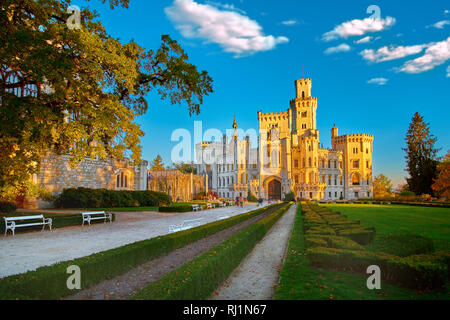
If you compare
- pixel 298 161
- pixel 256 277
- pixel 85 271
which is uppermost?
pixel 298 161

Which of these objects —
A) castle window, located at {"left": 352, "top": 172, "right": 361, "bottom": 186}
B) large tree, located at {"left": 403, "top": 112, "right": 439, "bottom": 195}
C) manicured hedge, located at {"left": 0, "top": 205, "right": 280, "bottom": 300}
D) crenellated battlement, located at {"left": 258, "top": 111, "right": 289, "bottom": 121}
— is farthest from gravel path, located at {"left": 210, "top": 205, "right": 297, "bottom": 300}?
castle window, located at {"left": 352, "top": 172, "right": 361, "bottom": 186}

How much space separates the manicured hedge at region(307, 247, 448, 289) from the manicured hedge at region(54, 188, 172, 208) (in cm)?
2020

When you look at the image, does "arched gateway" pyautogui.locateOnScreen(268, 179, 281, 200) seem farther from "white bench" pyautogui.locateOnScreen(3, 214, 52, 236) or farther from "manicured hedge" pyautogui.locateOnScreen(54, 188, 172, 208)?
"white bench" pyautogui.locateOnScreen(3, 214, 52, 236)

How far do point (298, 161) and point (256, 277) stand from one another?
5469 cm

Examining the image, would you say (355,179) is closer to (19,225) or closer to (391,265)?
(391,265)

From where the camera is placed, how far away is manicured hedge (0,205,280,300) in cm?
464

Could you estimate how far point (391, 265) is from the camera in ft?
18.2

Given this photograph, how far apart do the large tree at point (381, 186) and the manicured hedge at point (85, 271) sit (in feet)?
222

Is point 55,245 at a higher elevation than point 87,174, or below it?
below

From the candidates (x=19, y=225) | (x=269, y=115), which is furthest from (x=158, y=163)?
(x=19, y=225)
